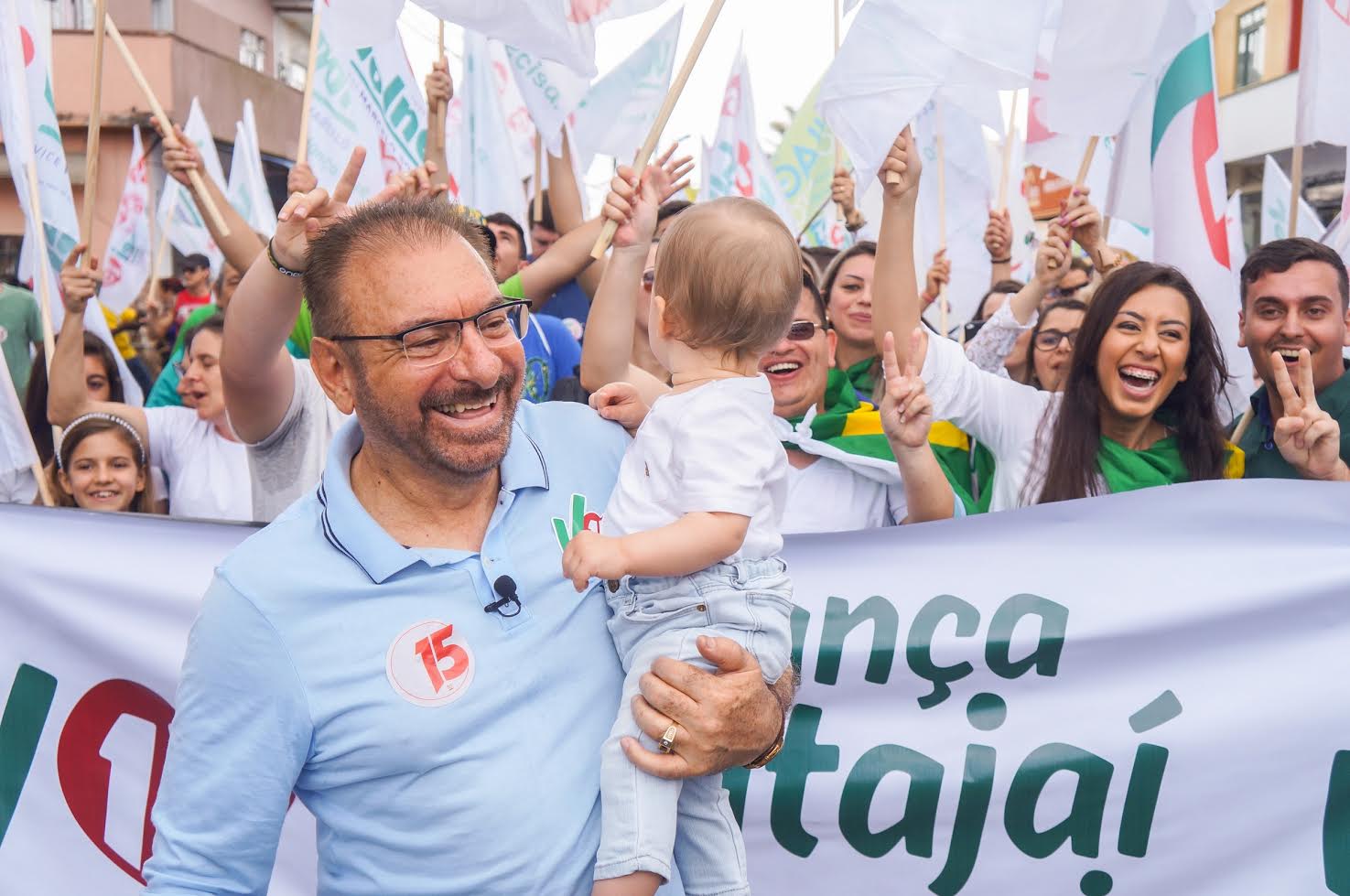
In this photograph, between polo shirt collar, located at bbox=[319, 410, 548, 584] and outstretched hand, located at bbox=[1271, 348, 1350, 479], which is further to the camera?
outstretched hand, located at bbox=[1271, 348, 1350, 479]

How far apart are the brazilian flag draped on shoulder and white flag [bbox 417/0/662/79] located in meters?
1.31

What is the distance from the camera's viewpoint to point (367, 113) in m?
6.01

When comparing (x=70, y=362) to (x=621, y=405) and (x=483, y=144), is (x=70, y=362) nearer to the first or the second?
(x=621, y=405)

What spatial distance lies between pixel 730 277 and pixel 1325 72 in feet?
9.93

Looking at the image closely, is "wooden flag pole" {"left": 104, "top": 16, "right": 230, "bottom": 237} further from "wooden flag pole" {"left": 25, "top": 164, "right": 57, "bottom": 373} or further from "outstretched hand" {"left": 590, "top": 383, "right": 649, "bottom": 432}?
"outstretched hand" {"left": 590, "top": 383, "right": 649, "bottom": 432}

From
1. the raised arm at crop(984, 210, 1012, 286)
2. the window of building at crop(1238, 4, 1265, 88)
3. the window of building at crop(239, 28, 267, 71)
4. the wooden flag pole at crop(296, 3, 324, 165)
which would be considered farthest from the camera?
the window of building at crop(239, 28, 267, 71)

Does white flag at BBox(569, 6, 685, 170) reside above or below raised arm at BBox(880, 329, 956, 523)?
above

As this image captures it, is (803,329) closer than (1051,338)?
Yes

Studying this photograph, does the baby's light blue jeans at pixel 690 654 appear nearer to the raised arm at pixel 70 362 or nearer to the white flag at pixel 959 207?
the raised arm at pixel 70 362

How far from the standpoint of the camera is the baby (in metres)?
1.79

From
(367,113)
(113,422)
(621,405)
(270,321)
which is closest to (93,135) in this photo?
(113,422)

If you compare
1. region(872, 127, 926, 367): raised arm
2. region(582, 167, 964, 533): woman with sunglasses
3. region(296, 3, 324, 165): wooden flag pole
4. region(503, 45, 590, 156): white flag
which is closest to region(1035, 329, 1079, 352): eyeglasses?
region(582, 167, 964, 533): woman with sunglasses

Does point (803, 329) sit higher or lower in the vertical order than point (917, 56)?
lower

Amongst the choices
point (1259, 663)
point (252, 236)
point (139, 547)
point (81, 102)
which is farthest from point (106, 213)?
point (1259, 663)
